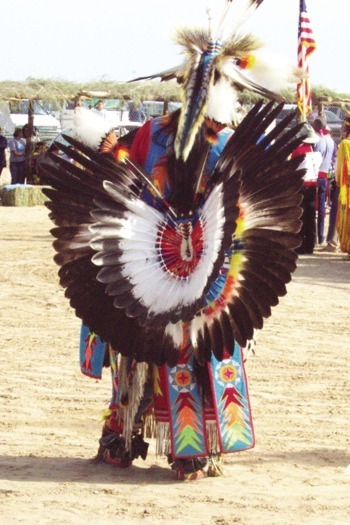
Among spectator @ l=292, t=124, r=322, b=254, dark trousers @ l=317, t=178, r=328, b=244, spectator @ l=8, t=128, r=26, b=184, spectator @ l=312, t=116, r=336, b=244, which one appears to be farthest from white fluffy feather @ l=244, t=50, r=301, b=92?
spectator @ l=8, t=128, r=26, b=184

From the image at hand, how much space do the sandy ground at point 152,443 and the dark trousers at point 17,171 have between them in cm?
1224

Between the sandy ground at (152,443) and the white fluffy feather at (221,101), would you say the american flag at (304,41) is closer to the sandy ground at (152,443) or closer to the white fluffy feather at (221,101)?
the sandy ground at (152,443)

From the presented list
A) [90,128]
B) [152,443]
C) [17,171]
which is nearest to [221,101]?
[90,128]

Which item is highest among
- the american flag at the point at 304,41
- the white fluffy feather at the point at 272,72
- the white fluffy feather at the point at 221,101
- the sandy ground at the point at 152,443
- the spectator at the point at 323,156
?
the american flag at the point at 304,41

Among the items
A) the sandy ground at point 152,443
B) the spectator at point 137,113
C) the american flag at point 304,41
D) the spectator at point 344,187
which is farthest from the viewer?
the spectator at point 137,113

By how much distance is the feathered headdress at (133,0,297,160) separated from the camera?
13.2 ft

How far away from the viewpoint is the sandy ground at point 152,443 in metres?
3.74

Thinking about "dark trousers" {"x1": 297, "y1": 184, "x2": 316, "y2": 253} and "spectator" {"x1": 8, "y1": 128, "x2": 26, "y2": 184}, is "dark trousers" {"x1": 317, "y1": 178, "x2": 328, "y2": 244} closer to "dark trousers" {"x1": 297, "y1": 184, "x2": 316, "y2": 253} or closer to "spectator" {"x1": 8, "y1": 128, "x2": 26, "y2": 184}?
"dark trousers" {"x1": 297, "y1": 184, "x2": 316, "y2": 253}

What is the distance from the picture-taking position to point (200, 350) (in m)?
4.04

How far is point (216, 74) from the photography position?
410cm

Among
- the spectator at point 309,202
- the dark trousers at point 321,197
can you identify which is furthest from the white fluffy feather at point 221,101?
the dark trousers at point 321,197

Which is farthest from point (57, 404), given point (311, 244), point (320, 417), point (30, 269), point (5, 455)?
point (311, 244)

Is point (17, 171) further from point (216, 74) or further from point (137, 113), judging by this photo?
point (216, 74)

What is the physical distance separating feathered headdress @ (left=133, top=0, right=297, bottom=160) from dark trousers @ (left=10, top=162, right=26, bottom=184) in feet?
54.1
